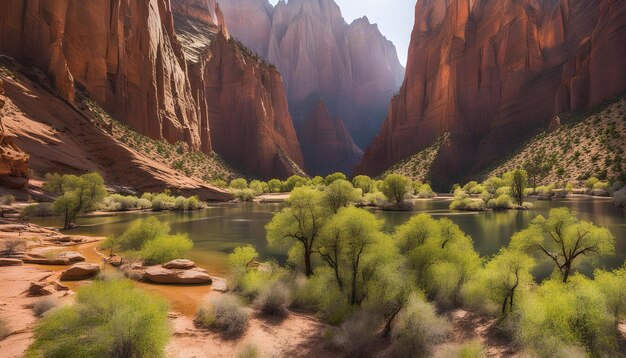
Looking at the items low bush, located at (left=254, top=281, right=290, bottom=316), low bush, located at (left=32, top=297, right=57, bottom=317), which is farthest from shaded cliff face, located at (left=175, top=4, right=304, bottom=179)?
low bush, located at (left=32, top=297, right=57, bottom=317)

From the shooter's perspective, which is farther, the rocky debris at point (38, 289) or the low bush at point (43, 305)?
the rocky debris at point (38, 289)

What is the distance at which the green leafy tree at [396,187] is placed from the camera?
165ft

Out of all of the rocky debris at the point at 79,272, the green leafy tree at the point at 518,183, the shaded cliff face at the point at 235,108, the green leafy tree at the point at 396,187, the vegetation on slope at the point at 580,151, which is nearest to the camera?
the rocky debris at the point at 79,272

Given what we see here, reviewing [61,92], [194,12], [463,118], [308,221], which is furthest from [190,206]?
[194,12]

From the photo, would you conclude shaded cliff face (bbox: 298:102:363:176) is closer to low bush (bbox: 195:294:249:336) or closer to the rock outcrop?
the rock outcrop

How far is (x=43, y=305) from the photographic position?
400 inches


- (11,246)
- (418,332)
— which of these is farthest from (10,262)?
(418,332)

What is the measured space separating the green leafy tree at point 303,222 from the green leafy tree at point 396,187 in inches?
1408

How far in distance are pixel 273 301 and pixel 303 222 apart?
456 centimetres

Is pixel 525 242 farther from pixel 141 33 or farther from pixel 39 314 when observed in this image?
pixel 141 33

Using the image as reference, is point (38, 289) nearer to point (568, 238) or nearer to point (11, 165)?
point (568, 238)

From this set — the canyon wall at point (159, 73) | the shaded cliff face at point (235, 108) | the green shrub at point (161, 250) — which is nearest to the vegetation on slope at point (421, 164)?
the shaded cliff face at point (235, 108)

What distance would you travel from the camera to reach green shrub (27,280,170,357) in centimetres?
716

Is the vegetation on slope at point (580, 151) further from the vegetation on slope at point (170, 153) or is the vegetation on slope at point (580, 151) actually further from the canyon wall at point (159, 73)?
the vegetation on slope at point (170, 153)
